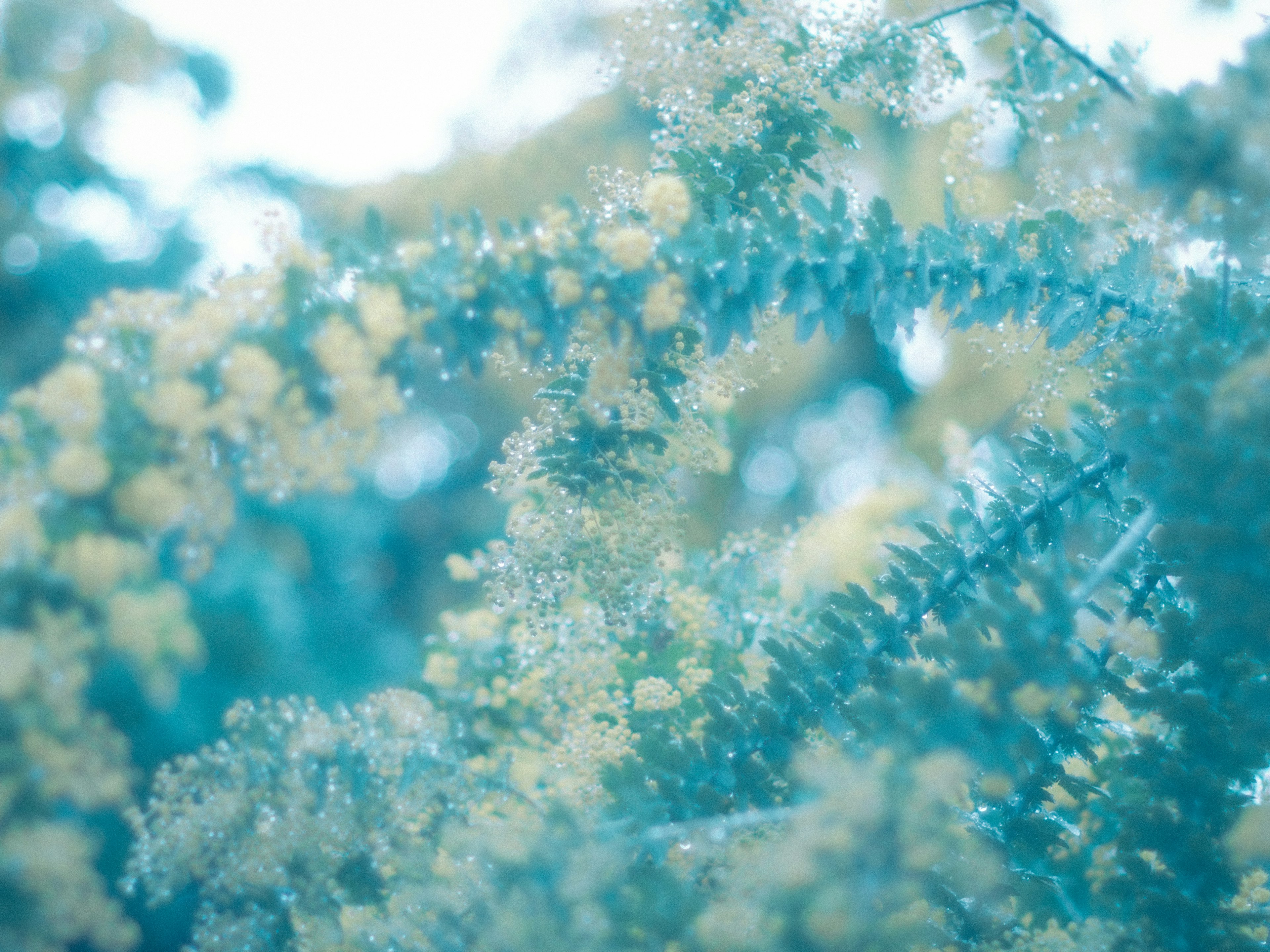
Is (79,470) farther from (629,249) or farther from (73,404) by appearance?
(629,249)

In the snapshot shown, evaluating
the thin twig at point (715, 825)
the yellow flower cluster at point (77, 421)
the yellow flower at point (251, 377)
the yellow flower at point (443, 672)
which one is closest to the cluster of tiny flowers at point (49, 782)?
the yellow flower cluster at point (77, 421)

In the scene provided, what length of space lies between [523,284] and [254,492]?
43 centimetres

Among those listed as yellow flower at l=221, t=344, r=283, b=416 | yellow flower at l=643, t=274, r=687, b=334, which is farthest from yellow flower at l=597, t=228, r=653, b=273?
yellow flower at l=221, t=344, r=283, b=416

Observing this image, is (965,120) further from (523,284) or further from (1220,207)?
(523,284)

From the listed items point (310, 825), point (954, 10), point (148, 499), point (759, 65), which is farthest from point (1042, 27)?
point (310, 825)

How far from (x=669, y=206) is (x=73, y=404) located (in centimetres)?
76

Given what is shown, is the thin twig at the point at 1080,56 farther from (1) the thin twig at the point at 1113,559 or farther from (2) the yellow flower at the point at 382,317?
(2) the yellow flower at the point at 382,317

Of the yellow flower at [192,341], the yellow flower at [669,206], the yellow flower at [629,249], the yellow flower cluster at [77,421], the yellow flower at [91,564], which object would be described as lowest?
the yellow flower at [91,564]

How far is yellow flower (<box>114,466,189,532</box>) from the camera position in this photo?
0.81m

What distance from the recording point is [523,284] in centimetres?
98

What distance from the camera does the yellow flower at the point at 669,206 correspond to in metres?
1.04

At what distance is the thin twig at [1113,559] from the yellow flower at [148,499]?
1.08 meters

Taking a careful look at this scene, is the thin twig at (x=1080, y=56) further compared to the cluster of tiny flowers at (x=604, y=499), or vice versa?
the thin twig at (x=1080, y=56)

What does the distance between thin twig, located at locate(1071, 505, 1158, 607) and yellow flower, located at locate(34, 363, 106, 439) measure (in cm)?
117
